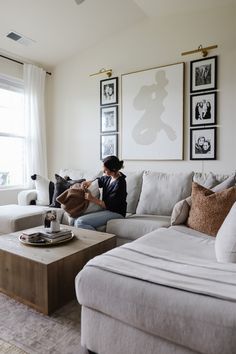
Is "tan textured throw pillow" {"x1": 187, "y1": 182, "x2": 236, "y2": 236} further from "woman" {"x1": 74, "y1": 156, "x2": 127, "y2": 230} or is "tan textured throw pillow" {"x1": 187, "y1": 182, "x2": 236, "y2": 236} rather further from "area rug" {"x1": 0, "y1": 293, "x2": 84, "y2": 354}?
"area rug" {"x1": 0, "y1": 293, "x2": 84, "y2": 354}

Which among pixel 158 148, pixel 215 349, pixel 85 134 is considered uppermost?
pixel 85 134

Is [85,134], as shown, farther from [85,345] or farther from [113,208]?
[85,345]

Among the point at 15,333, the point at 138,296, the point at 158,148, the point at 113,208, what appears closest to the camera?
the point at 138,296

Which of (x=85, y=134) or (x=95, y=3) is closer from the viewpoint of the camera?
(x=95, y=3)

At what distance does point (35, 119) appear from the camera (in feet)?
13.7

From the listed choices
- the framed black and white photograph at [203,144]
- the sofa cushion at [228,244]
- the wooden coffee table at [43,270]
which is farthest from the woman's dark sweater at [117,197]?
the sofa cushion at [228,244]

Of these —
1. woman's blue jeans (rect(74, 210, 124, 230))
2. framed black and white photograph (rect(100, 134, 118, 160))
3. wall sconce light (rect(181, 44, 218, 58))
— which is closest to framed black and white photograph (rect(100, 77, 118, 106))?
framed black and white photograph (rect(100, 134, 118, 160))

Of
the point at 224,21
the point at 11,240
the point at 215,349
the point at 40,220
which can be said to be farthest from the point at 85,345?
the point at 224,21

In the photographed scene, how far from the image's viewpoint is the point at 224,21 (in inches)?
114

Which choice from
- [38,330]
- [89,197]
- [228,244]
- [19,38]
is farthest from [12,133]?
[228,244]

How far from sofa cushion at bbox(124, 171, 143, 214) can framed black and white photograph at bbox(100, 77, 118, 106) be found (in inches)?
46.0

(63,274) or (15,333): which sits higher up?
(63,274)

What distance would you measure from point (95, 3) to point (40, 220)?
8.13 feet

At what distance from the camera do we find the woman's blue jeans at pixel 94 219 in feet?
8.41
